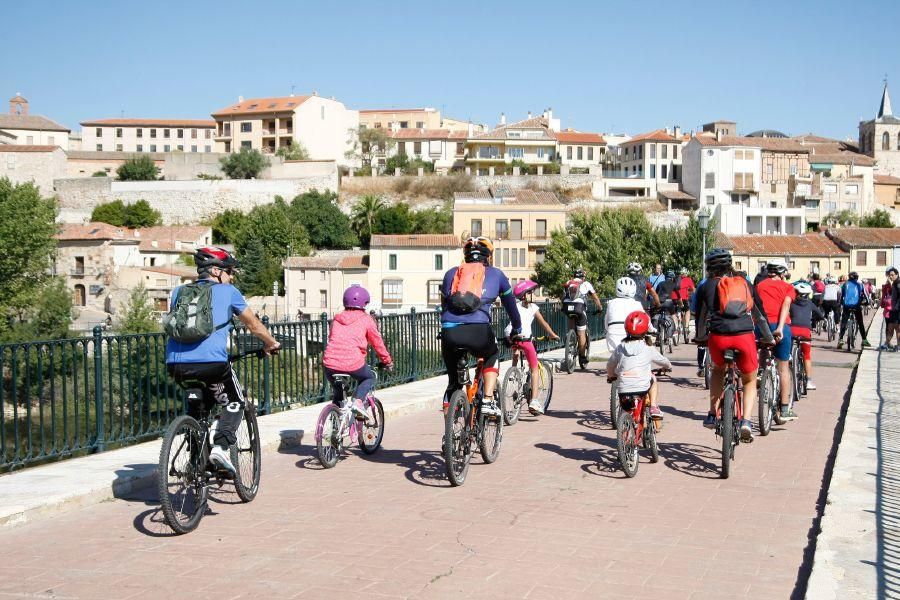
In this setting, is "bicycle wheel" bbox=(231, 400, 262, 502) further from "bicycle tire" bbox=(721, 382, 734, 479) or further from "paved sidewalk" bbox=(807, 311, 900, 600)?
"paved sidewalk" bbox=(807, 311, 900, 600)

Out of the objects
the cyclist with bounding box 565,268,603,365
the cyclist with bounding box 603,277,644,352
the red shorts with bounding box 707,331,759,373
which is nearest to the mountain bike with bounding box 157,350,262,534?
the red shorts with bounding box 707,331,759,373

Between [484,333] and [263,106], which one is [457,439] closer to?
[484,333]

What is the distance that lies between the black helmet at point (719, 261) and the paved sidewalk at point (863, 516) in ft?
6.85

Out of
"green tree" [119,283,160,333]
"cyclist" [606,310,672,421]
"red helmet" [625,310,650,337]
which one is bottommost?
"green tree" [119,283,160,333]

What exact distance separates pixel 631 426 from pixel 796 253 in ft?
274

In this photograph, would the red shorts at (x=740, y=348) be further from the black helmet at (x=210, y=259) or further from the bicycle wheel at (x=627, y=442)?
the black helmet at (x=210, y=259)

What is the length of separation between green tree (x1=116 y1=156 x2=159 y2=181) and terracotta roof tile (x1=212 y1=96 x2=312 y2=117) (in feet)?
61.1

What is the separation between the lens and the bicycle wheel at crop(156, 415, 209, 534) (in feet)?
20.6

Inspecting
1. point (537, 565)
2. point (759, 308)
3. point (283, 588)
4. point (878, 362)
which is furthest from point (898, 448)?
point (878, 362)

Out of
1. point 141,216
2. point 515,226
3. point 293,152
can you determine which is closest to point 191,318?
point 515,226

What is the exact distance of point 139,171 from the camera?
109m

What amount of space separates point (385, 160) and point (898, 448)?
369 feet

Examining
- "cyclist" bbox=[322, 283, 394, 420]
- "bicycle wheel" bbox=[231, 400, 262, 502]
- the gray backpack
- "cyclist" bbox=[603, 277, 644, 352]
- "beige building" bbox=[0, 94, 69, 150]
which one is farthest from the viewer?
"beige building" bbox=[0, 94, 69, 150]

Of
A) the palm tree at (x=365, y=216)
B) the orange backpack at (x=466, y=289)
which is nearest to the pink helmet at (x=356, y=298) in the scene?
the orange backpack at (x=466, y=289)
